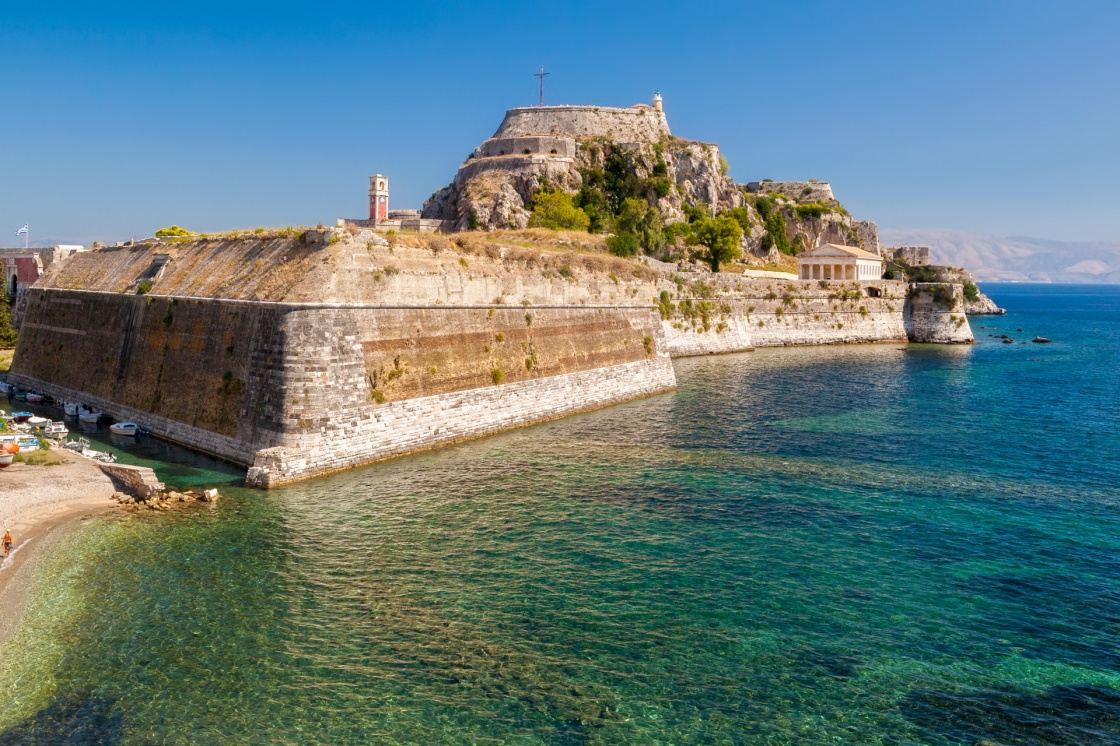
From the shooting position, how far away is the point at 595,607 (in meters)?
16.8

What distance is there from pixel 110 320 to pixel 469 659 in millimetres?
33748

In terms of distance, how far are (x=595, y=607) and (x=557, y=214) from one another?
6369cm

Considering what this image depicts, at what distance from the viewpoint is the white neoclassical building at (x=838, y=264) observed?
79562 mm

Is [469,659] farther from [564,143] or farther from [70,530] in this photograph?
[564,143]

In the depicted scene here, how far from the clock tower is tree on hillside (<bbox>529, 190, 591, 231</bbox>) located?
14909mm

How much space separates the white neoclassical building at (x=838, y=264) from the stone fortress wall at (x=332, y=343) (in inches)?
1473

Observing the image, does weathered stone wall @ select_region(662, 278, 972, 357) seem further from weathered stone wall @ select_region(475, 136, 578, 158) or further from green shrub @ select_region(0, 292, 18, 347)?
green shrub @ select_region(0, 292, 18, 347)

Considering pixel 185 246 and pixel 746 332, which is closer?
pixel 185 246

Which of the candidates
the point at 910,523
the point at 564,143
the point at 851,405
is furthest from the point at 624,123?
→ the point at 910,523

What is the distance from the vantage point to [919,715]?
12.8m

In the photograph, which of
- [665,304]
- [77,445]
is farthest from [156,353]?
[665,304]

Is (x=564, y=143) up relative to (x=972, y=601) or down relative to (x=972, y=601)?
up

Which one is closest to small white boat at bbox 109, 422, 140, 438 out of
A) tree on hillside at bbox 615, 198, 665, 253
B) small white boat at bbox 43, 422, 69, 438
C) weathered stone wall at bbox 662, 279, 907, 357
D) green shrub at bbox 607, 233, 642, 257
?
small white boat at bbox 43, 422, 69, 438

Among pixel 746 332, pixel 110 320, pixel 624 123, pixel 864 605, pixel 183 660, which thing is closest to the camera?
pixel 183 660
